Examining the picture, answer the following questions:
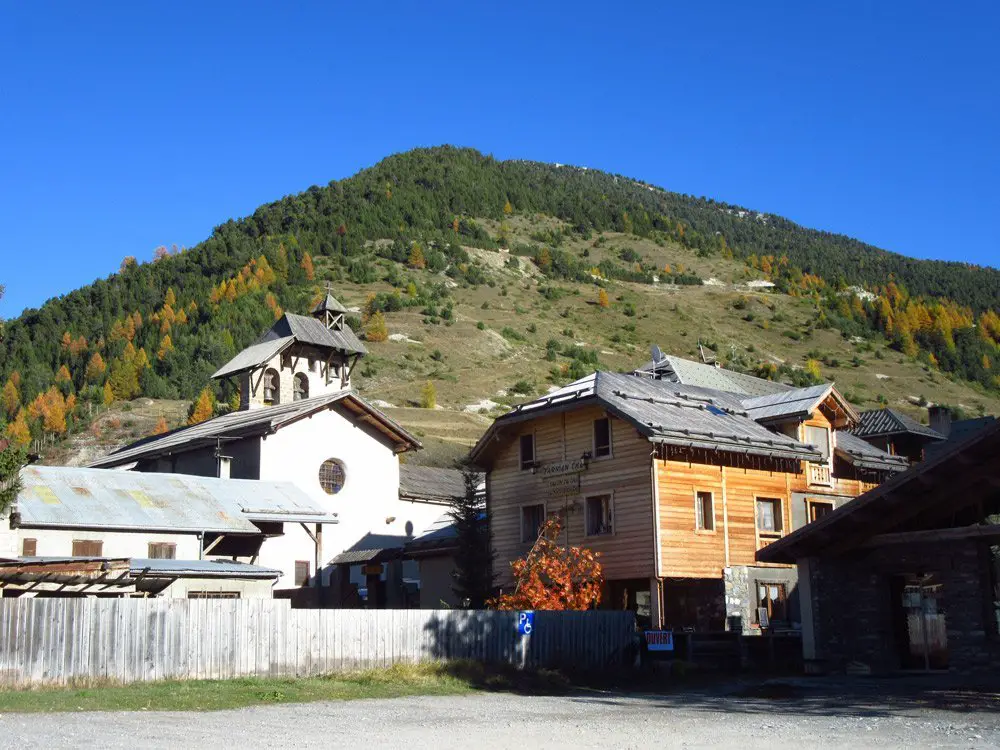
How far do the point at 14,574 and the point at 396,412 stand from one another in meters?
87.3

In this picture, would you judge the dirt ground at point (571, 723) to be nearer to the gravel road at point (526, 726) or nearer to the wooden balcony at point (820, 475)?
the gravel road at point (526, 726)

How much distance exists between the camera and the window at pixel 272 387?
62250mm

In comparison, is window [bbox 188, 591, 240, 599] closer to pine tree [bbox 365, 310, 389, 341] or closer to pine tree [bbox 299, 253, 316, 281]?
pine tree [bbox 365, 310, 389, 341]

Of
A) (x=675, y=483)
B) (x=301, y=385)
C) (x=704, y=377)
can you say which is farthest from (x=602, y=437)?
(x=301, y=385)

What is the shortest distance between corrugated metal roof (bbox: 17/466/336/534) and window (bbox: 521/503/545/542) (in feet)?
22.5

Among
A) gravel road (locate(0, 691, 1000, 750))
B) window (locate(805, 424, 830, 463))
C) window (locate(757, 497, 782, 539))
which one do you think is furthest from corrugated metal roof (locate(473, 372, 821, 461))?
gravel road (locate(0, 691, 1000, 750))

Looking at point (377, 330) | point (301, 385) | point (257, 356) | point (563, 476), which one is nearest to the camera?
point (563, 476)

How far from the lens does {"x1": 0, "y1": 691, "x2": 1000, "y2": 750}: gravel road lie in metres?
15.3

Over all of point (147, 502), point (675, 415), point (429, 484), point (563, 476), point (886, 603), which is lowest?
point (886, 603)

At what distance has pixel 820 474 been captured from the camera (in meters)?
40.8

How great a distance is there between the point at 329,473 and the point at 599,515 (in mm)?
16519

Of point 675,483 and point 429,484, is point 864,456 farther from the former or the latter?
point 429,484

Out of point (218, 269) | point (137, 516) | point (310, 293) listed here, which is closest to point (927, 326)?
point (310, 293)

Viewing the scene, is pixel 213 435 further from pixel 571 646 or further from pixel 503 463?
pixel 571 646
